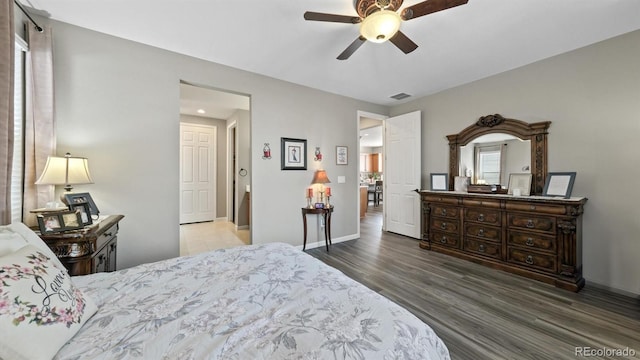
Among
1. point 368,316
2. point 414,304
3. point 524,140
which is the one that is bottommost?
point 414,304

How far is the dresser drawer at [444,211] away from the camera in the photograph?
3346 mm

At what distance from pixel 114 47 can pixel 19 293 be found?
2.64 m

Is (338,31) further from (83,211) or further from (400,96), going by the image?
(83,211)

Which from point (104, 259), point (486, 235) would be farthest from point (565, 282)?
point (104, 259)

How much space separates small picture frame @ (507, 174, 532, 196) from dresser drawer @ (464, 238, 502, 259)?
71 cm

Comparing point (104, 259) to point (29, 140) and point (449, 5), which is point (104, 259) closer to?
point (29, 140)

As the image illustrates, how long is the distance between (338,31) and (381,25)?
0.68 metres

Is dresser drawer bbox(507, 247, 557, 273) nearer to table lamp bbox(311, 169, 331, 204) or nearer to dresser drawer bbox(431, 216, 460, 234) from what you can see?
dresser drawer bbox(431, 216, 460, 234)

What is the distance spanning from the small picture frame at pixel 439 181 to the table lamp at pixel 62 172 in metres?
4.27

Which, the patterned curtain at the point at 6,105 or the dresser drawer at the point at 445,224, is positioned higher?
the patterned curtain at the point at 6,105

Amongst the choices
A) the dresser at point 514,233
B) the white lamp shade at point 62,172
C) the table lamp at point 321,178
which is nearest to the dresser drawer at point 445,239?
the dresser at point 514,233

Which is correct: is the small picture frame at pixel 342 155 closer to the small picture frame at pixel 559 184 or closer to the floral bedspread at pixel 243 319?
the small picture frame at pixel 559 184

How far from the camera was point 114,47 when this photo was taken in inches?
93.9

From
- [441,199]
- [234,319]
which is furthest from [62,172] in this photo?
[441,199]
